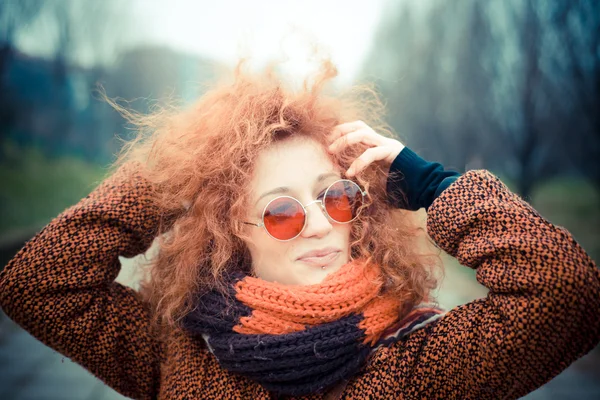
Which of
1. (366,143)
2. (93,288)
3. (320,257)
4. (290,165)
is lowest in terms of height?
(93,288)

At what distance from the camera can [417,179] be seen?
149 cm

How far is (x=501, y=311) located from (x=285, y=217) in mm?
731

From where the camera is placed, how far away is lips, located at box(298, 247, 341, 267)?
1422 mm

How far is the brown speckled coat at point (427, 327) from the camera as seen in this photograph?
1.12 m

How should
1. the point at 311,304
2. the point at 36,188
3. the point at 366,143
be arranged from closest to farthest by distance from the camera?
the point at 311,304
the point at 366,143
the point at 36,188

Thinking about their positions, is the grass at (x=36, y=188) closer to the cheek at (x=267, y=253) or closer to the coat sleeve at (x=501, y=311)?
the cheek at (x=267, y=253)

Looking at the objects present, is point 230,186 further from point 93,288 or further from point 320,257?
point 93,288

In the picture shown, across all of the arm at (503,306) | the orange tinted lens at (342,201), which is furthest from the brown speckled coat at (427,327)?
the orange tinted lens at (342,201)

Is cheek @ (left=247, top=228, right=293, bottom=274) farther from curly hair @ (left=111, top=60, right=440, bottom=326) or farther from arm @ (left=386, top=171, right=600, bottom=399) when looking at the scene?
arm @ (left=386, top=171, right=600, bottom=399)

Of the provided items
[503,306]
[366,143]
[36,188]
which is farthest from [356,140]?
[36,188]

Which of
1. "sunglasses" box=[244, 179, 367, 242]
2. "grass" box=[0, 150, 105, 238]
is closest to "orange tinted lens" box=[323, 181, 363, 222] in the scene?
"sunglasses" box=[244, 179, 367, 242]

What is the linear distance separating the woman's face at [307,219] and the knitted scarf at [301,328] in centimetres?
7

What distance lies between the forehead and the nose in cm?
9

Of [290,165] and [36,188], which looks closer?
[290,165]
